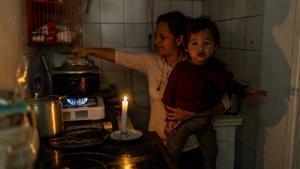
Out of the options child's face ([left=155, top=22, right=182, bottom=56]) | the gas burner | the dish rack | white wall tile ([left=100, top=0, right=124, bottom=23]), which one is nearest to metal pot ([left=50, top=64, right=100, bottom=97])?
the gas burner

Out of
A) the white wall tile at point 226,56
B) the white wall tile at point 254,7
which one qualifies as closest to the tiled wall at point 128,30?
the white wall tile at point 226,56

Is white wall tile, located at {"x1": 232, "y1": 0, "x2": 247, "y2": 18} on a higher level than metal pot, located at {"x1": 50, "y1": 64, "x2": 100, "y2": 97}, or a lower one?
higher

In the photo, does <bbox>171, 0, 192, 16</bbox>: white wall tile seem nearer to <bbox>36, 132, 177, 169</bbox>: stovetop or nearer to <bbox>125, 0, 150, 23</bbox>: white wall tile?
<bbox>125, 0, 150, 23</bbox>: white wall tile

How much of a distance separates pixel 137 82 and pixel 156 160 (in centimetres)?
128

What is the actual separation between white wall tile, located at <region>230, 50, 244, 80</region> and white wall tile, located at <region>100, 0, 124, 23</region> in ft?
2.53

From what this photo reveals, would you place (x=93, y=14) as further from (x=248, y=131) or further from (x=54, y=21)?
(x=248, y=131)

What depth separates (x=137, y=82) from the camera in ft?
Result: 6.59

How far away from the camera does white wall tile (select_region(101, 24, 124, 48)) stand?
1921 mm

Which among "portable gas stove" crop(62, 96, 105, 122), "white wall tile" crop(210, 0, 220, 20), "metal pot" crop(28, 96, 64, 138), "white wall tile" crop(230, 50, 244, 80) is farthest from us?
"white wall tile" crop(210, 0, 220, 20)

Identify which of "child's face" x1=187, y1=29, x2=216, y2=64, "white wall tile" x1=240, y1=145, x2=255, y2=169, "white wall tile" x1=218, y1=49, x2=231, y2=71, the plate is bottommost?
"white wall tile" x1=240, y1=145, x2=255, y2=169

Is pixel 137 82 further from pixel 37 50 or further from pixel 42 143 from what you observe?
pixel 42 143

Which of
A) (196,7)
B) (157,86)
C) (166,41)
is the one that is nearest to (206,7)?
(196,7)

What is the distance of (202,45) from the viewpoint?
1.26m

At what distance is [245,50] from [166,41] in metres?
0.40
